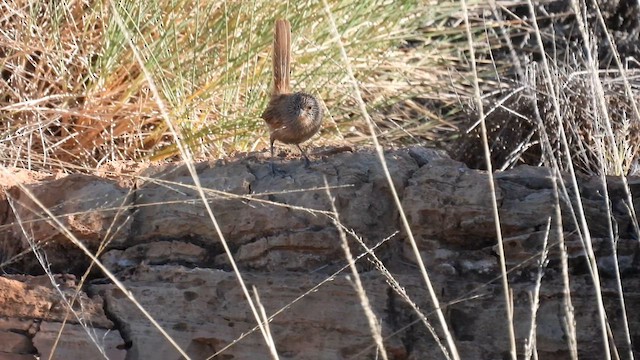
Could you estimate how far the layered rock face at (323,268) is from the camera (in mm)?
2496

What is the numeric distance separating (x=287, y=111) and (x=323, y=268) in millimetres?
1279

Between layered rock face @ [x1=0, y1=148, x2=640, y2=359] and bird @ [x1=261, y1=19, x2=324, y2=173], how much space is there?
0.95m

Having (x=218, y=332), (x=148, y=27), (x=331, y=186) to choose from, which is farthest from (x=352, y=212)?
(x=148, y=27)

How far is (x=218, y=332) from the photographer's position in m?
2.54

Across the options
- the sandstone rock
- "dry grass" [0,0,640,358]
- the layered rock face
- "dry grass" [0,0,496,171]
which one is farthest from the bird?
the sandstone rock

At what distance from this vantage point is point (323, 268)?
8.63ft

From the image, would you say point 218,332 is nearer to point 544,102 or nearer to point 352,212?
point 352,212

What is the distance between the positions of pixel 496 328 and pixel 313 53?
2.60 meters

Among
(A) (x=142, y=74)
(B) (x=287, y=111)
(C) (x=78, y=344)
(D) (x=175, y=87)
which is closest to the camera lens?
(C) (x=78, y=344)

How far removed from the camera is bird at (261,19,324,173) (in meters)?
3.81

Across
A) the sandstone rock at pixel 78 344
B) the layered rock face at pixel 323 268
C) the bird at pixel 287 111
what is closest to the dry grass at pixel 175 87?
the bird at pixel 287 111

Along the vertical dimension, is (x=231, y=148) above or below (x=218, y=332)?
below

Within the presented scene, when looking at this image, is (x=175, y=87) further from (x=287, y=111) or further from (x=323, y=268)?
(x=323, y=268)

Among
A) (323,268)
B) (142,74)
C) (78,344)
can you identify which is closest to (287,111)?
(142,74)
